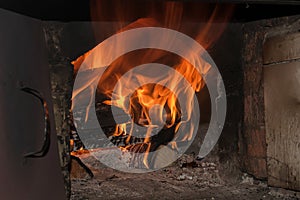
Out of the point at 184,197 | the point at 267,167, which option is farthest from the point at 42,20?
the point at 267,167

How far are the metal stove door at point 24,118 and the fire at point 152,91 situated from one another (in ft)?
1.49

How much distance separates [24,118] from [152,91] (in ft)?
3.20

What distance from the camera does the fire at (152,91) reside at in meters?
1.96

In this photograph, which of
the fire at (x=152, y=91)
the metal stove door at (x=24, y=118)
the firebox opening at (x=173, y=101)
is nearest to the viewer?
the metal stove door at (x=24, y=118)

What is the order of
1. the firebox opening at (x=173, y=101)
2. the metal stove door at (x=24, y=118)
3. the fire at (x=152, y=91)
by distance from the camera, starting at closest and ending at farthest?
1. the metal stove door at (x=24, y=118)
2. the firebox opening at (x=173, y=101)
3. the fire at (x=152, y=91)

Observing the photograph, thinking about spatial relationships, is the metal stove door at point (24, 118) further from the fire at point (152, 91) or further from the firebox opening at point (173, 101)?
the fire at point (152, 91)

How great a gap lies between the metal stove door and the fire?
45 cm

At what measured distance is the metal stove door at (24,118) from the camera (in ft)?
3.90

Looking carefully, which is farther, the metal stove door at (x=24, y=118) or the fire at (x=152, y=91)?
the fire at (x=152, y=91)

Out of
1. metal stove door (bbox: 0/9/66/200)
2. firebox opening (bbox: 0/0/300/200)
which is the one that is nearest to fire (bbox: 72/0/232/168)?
firebox opening (bbox: 0/0/300/200)

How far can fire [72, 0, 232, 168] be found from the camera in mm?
1960

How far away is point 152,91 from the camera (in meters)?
2.18

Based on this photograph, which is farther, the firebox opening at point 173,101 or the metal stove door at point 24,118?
the firebox opening at point 173,101

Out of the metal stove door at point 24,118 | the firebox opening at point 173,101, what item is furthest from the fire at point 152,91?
the metal stove door at point 24,118
